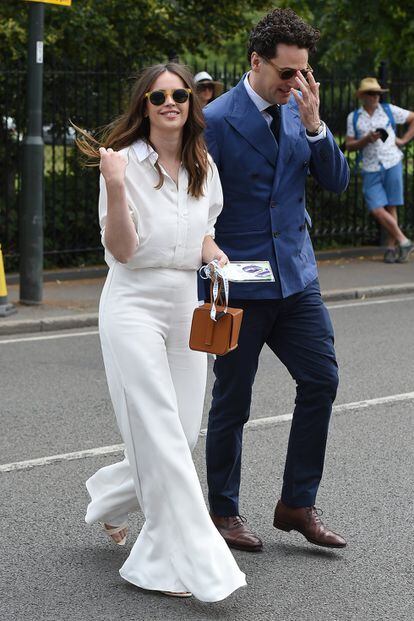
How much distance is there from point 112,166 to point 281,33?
91 centimetres

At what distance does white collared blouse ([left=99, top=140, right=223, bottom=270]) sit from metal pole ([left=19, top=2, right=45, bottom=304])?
685cm

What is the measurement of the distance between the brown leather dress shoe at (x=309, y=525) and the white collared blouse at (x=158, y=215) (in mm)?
1133

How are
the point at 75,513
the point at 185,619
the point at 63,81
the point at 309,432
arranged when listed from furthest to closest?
the point at 63,81
the point at 75,513
the point at 309,432
the point at 185,619

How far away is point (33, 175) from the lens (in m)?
11.2

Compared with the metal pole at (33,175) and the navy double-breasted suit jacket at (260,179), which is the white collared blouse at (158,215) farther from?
the metal pole at (33,175)

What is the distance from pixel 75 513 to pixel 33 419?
1.83 m

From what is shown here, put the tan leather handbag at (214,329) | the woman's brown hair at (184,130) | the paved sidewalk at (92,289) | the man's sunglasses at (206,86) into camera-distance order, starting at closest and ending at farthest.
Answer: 1. the tan leather handbag at (214,329)
2. the woman's brown hair at (184,130)
3. the man's sunglasses at (206,86)
4. the paved sidewalk at (92,289)

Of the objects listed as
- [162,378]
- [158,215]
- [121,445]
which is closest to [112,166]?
[158,215]

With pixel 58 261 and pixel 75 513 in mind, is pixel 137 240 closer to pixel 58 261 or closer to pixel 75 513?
pixel 75 513

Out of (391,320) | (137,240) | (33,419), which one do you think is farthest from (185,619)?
(391,320)

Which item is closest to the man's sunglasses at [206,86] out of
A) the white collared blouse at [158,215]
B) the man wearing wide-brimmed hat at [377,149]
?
the man wearing wide-brimmed hat at [377,149]

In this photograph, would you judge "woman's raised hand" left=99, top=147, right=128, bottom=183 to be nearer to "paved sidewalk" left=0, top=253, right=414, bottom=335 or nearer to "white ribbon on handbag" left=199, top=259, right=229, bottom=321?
"white ribbon on handbag" left=199, top=259, right=229, bottom=321

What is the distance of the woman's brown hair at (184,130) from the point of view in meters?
4.48

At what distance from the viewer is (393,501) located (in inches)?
220
